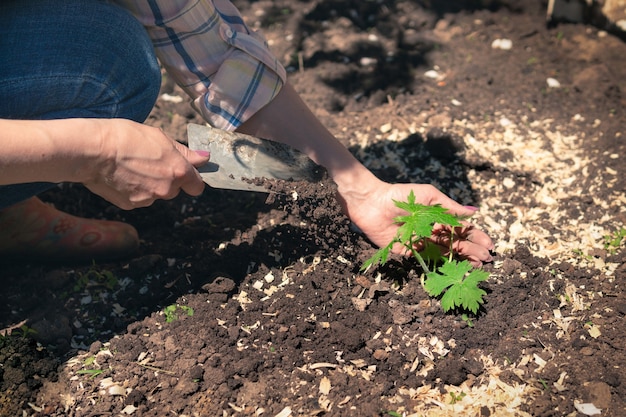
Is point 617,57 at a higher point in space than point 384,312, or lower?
higher

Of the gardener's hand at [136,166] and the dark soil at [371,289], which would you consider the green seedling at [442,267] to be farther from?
the gardener's hand at [136,166]

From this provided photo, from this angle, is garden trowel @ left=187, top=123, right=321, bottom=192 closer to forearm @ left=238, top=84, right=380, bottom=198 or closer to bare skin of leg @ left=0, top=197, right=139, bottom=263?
forearm @ left=238, top=84, right=380, bottom=198

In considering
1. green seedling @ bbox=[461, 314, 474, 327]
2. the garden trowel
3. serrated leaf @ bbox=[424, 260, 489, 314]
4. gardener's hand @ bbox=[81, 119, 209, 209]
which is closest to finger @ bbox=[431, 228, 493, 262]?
serrated leaf @ bbox=[424, 260, 489, 314]

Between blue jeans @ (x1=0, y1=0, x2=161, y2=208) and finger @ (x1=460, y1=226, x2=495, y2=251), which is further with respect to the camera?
finger @ (x1=460, y1=226, x2=495, y2=251)

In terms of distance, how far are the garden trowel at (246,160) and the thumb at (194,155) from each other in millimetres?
64

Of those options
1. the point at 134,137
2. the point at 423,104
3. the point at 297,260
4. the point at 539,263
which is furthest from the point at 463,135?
the point at 134,137

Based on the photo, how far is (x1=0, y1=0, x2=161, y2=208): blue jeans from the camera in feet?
7.07

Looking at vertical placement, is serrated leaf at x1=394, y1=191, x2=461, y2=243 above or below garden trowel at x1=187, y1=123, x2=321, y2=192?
below

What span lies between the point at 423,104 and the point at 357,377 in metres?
1.71

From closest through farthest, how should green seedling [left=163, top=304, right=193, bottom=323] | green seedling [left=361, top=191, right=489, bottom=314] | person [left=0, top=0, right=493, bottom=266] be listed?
person [left=0, top=0, right=493, bottom=266]
green seedling [left=361, top=191, right=489, bottom=314]
green seedling [left=163, top=304, right=193, bottom=323]

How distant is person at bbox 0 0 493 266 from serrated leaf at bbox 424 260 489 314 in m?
0.21

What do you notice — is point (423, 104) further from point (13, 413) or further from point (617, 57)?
point (13, 413)

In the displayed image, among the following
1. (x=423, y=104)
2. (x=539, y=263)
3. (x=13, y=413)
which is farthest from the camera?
(x=423, y=104)

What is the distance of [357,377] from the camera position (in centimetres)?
222
